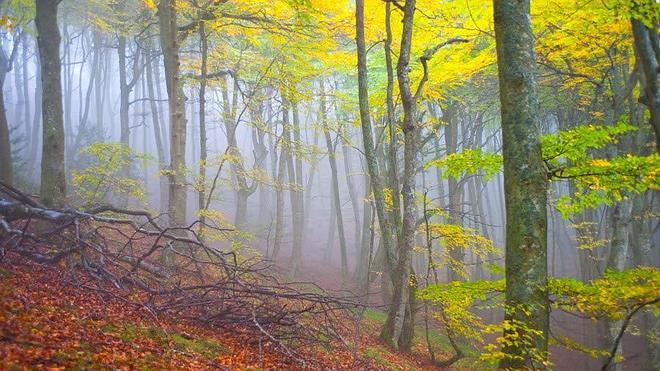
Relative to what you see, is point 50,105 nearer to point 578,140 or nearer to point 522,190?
point 522,190

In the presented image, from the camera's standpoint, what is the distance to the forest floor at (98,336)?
3.91 metres

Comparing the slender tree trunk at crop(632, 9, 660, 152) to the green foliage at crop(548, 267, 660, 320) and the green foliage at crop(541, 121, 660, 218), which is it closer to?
the green foliage at crop(541, 121, 660, 218)

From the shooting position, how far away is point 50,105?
8.75 meters

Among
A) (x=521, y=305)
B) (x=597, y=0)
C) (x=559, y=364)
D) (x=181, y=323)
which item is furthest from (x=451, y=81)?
(x=559, y=364)

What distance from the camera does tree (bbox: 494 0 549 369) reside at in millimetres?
4543

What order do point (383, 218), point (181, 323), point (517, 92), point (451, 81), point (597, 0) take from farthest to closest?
point (451, 81)
point (383, 218)
point (597, 0)
point (181, 323)
point (517, 92)

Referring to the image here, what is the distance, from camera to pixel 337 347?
24.6 feet

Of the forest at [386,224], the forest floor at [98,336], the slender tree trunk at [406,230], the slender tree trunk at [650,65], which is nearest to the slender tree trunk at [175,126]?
the forest at [386,224]

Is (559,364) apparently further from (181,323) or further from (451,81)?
(181,323)

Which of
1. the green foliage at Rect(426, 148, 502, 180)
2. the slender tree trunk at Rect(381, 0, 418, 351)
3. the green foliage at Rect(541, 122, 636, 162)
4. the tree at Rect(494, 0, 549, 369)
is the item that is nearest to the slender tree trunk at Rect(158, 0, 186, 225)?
the slender tree trunk at Rect(381, 0, 418, 351)

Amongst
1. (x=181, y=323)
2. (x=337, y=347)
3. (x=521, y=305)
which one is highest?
(x=521, y=305)

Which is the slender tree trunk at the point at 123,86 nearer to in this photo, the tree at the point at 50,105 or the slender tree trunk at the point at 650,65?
the tree at the point at 50,105

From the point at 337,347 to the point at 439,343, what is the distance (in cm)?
685

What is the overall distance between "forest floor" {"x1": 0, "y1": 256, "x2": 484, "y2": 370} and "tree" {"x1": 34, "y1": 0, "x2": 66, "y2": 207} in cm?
240
